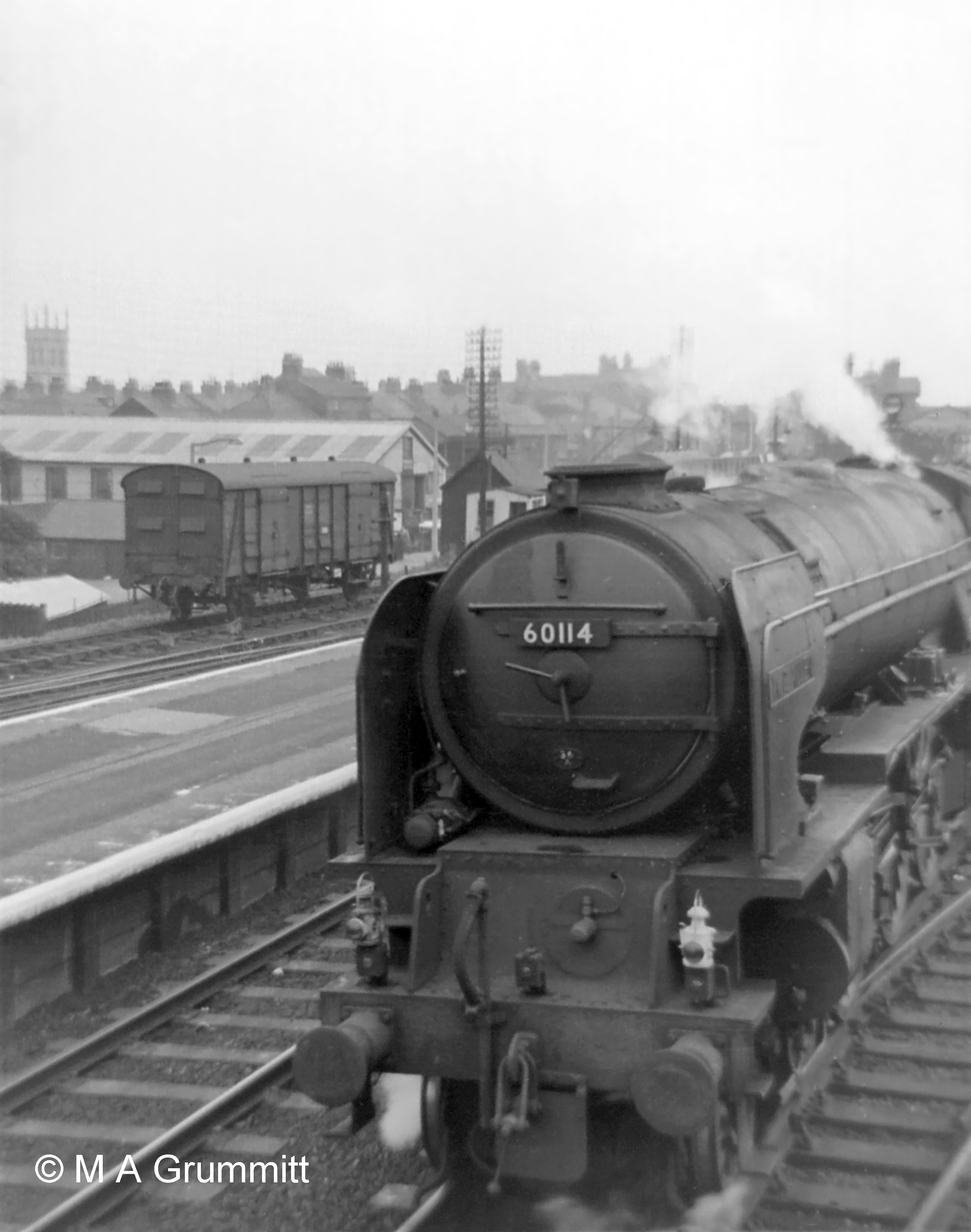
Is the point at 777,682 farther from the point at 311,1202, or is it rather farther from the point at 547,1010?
the point at 311,1202

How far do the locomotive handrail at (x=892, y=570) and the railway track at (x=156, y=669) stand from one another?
952cm

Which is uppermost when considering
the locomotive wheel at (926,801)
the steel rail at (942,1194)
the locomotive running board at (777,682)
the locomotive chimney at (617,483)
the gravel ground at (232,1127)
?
the locomotive chimney at (617,483)

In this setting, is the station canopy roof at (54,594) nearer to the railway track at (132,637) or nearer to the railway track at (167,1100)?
the railway track at (132,637)

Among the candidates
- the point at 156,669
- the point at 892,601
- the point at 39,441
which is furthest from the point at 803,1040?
the point at 39,441

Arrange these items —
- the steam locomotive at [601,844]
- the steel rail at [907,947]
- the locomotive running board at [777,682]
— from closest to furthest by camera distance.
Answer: the steam locomotive at [601,844], the locomotive running board at [777,682], the steel rail at [907,947]

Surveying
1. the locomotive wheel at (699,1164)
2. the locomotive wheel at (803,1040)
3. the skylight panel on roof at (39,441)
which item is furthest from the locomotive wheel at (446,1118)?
the skylight panel on roof at (39,441)

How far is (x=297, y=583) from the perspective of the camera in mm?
30078

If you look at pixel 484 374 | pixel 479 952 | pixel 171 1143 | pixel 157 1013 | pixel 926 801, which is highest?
pixel 484 374

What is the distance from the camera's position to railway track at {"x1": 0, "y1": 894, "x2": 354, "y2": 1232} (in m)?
6.54

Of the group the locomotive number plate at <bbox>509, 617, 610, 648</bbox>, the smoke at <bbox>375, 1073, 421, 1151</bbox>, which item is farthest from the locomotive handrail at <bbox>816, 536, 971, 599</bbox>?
the smoke at <bbox>375, 1073, 421, 1151</bbox>

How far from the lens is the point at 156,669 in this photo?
67.9ft

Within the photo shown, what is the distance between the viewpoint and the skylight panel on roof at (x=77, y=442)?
40.8m

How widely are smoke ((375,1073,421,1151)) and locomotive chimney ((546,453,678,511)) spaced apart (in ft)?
9.15

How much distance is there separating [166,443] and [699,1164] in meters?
37.7
